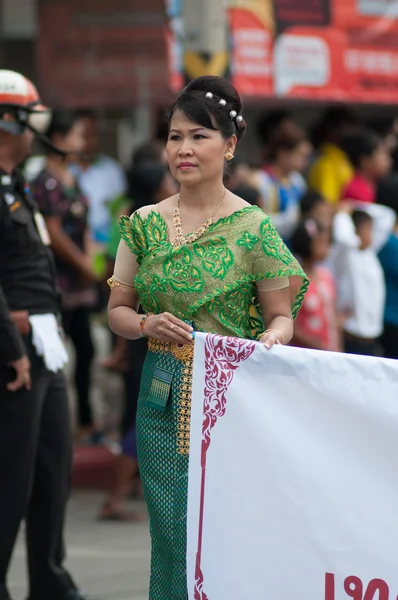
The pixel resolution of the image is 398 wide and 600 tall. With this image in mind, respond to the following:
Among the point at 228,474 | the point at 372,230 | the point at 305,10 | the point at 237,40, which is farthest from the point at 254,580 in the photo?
the point at 305,10

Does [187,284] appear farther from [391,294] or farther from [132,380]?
[391,294]

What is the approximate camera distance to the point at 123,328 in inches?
156

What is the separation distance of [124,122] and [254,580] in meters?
8.95

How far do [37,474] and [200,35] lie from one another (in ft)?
14.5

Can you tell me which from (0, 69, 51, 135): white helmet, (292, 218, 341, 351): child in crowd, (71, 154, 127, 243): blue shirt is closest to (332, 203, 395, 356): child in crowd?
(292, 218, 341, 351): child in crowd

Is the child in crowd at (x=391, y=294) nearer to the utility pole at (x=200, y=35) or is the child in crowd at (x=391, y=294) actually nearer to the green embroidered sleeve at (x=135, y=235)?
the utility pole at (x=200, y=35)

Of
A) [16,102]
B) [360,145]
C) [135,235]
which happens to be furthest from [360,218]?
[135,235]

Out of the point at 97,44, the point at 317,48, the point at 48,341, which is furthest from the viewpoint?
the point at 97,44

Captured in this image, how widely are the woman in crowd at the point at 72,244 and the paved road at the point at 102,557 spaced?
3.34 ft

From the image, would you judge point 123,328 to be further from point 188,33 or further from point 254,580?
point 188,33

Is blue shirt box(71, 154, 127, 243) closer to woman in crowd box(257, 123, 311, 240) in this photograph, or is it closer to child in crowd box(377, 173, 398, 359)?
woman in crowd box(257, 123, 311, 240)

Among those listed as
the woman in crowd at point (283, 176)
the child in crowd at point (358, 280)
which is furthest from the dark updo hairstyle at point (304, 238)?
the woman in crowd at point (283, 176)

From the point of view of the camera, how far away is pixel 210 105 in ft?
12.5

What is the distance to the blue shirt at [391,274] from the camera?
8.33 metres
